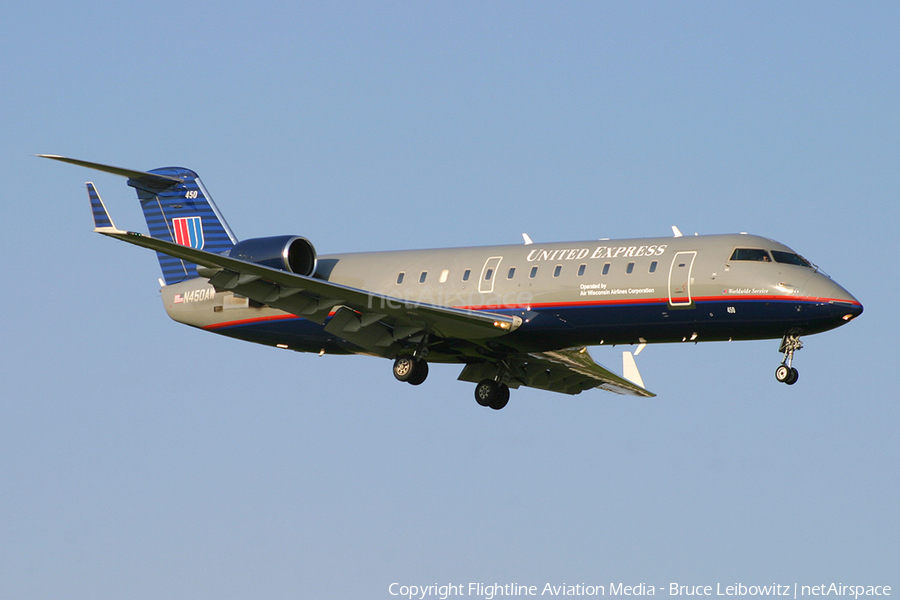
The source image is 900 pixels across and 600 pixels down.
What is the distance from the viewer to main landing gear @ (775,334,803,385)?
2542cm

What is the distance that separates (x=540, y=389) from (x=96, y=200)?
1167cm

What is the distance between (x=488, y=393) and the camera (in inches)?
1205

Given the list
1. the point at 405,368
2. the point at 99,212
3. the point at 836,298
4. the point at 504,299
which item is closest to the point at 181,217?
the point at 99,212

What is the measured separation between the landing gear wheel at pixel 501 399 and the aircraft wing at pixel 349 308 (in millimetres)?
3108

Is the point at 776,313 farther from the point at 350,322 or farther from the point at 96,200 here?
the point at 96,200

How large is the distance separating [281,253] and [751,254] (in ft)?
32.7

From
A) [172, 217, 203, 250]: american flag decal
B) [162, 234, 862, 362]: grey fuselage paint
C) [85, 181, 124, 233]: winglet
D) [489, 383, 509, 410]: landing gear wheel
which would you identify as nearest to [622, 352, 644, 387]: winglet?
[489, 383, 509, 410]: landing gear wheel

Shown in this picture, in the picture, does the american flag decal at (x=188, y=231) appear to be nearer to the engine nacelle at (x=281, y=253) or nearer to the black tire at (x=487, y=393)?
the engine nacelle at (x=281, y=253)

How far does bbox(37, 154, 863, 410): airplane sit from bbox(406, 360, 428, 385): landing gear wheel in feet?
0.09

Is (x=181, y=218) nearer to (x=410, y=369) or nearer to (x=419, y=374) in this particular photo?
(x=410, y=369)

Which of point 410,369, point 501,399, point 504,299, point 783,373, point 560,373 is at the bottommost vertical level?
point 501,399

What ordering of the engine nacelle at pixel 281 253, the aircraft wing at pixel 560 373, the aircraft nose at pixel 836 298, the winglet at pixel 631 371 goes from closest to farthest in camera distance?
the aircraft nose at pixel 836 298, the engine nacelle at pixel 281 253, the aircraft wing at pixel 560 373, the winglet at pixel 631 371

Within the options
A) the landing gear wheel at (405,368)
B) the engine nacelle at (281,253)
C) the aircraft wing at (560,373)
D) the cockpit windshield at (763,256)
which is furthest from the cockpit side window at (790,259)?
the engine nacelle at (281,253)

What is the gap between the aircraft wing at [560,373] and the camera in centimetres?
3094
